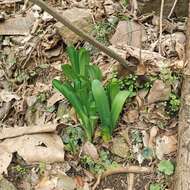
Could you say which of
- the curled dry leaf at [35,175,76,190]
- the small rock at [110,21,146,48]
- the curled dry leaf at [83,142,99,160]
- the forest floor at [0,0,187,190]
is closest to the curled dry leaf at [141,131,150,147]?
the forest floor at [0,0,187,190]

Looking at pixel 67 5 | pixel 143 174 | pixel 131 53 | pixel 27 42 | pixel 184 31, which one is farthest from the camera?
pixel 67 5

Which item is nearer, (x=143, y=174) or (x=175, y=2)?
(x=143, y=174)

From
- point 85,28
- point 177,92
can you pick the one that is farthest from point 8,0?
point 177,92

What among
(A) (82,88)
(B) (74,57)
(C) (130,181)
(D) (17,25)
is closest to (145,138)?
(C) (130,181)

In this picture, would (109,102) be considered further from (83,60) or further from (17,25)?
Result: (17,25)

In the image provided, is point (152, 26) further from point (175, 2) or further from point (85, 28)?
point (85, 28)
